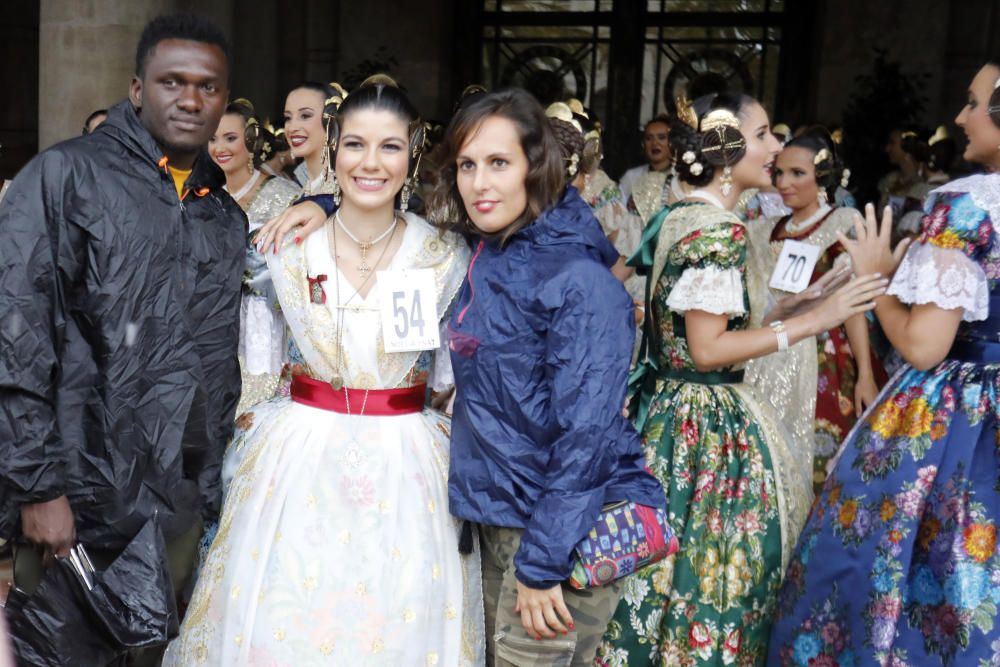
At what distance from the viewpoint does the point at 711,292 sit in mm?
3229

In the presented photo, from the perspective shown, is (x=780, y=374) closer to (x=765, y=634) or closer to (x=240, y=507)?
(x=765, y=634)

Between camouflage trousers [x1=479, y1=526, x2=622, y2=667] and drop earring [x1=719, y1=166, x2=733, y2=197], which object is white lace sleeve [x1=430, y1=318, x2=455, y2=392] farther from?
drop earring [x1=719, y1=166, x2=733, y2=197]

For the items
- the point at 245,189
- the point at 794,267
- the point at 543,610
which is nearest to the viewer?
the point at 543,610

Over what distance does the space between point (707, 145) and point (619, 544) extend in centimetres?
141

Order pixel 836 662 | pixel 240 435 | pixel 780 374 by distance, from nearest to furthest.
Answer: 1. pixel 240 435
2. pixel 836 662
3. pixel 780 374

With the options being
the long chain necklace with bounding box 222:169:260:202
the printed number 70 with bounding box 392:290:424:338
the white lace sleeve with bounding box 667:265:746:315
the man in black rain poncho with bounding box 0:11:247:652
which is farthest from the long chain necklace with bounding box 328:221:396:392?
the long chain necklace with bounding box 222:169:260:202

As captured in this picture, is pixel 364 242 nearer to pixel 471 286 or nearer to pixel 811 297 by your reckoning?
pixel 471 286

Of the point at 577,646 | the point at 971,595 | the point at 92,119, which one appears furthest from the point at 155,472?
the point at 92,119

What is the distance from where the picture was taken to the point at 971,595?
116 inches

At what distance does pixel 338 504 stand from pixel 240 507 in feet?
0.80

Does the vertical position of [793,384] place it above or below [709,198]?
below

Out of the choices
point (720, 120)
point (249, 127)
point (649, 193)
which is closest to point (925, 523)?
point (720, 120)

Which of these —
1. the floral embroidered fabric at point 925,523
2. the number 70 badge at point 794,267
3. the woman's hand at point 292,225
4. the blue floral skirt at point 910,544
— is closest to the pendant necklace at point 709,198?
the floral embroidered fabric at point 925,523

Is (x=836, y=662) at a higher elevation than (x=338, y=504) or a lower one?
lower
